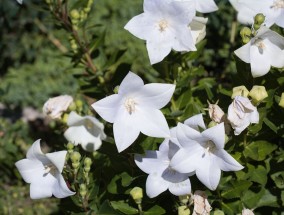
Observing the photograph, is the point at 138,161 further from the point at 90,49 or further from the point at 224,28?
the point at 224,28

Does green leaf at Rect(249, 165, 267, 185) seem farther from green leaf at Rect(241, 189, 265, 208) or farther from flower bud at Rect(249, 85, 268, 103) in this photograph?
flower bud at Rect(249, 85, 268, 103)

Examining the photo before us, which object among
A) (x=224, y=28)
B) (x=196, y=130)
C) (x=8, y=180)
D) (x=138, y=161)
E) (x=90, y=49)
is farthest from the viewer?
(x=224, y=28)

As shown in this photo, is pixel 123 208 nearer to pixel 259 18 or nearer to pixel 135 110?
pixel 135 110

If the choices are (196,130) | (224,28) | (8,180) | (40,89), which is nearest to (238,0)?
(196,130)

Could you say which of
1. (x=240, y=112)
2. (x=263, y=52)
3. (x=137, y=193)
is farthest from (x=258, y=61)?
(x=137, y=193)

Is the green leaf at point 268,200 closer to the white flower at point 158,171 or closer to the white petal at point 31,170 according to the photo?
the white flower at point 158,171

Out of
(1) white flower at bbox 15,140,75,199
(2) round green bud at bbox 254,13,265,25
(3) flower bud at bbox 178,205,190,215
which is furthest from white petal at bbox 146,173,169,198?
(2) round green bud at bbox 254,13,265,25

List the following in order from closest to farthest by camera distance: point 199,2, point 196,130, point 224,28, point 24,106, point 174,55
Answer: point 196,130, point 199,2, point 174,55, point 224,28, point 24,106

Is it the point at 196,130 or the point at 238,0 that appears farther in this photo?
the point at 238,0
